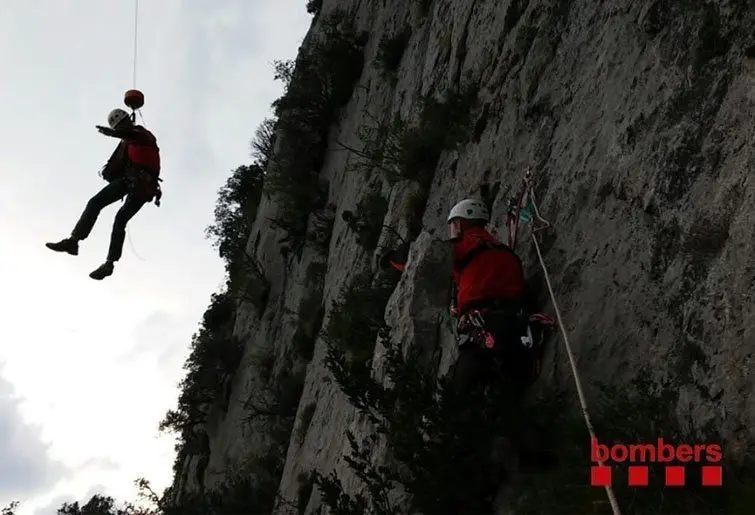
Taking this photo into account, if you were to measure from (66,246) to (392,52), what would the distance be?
7.98 metres

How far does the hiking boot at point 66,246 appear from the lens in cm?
880

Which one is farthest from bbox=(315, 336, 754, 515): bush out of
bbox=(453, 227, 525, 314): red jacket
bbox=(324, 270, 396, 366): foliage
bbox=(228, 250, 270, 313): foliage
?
bbox=(228, 250, 270, 313): foliage

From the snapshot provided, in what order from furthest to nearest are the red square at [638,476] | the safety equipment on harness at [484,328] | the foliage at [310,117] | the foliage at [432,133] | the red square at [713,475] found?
the foliage at [310,117] < the foliage at [432,133] < the safety equipment on harness at [484,328] < the red square at [638,476] < the red square at [713,475]

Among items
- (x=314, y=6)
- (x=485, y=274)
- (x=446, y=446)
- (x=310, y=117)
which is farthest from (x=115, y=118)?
(x=314, y=6)

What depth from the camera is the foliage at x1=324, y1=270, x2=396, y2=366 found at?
839 cm

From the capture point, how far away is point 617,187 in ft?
17.4

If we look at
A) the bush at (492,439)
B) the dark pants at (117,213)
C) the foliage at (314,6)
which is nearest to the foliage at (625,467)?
the bush at (492,439)

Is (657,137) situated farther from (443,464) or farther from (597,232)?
(443,464)

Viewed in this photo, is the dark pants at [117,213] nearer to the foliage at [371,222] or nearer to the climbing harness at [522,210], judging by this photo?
the foliage at [371,222]

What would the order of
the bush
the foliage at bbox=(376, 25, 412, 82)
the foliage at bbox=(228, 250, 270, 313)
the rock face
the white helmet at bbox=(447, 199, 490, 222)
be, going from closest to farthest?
1. the bush
2. the rock face
3. the white helmet at bbox=(447, 199, 490, 222)
4. the foliage at bbox=(376, 25, 412, 82)
5. the foliage at bbox=(228, 250, 270, 313)

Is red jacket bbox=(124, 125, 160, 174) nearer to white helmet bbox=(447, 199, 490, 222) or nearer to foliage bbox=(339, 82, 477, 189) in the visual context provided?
foliage bbox=(339, 82, 477, 189)

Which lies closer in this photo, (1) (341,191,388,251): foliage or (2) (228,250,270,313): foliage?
(1) (341,191,388,251): foliage

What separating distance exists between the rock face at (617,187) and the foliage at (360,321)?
2.45 ft

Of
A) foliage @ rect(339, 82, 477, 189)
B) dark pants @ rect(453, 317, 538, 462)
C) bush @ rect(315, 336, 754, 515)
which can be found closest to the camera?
bush @ rect(315, 336, 754, 515)
